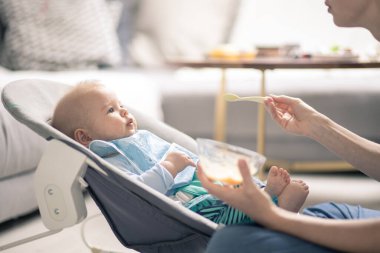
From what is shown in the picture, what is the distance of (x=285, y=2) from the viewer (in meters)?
3.26

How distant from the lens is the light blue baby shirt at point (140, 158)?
132 cm

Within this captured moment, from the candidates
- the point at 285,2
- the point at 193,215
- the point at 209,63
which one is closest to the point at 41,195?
the point at 193,215

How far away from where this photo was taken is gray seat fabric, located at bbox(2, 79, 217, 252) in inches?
44.0

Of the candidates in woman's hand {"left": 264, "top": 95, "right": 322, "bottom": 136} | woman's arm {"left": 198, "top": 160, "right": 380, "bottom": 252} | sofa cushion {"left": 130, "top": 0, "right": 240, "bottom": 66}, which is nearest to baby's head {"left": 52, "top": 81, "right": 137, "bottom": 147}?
woman's hand {"left": 264, "top": 95, "right": 322, "bottom": 136}

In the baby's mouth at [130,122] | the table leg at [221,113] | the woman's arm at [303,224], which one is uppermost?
the woman's arm at [303,224]

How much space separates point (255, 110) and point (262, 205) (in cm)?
185

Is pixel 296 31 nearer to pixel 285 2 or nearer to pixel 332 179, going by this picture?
pixel 285 2

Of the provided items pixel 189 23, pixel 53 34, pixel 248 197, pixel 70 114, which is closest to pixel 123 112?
pixel 70 114

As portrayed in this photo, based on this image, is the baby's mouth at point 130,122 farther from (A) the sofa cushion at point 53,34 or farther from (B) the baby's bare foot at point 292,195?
(A) the sofa cushion at point 53,34

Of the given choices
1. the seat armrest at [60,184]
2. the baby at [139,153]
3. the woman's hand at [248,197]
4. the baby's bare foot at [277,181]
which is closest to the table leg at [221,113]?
the baby at [139,153]

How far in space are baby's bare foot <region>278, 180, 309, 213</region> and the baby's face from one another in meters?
0.47

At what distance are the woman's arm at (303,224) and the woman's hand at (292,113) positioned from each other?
0.40m

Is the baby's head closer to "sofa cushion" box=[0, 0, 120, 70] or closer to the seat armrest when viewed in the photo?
the seat armrest

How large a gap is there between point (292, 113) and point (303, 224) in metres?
0.47
